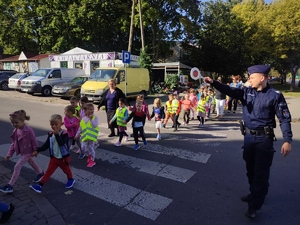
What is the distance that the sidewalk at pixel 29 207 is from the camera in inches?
128

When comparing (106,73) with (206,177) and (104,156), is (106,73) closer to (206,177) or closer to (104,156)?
(104,156)

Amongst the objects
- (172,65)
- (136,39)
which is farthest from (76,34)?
(172,65)

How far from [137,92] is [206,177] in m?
12.6

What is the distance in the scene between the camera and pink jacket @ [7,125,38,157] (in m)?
3.98

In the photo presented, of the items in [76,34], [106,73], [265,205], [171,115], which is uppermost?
[76,34]

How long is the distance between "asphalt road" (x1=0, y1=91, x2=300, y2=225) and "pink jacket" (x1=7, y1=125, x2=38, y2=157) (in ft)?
2.50

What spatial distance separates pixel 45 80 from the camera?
1809cm

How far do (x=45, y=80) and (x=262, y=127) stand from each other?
57.9ft

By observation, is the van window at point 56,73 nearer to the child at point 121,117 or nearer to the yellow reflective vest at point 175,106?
the yellow reflective vest at point 175,106

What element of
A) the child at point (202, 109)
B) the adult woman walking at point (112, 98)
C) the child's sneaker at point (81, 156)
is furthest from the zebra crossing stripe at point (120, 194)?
the child at point (202, 109)

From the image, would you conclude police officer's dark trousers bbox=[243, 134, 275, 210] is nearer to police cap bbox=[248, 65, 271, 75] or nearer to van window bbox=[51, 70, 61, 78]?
police cap bbox=[248, 65, 271, 75]

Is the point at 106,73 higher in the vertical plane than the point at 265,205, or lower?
higher

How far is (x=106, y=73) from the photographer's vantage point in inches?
599

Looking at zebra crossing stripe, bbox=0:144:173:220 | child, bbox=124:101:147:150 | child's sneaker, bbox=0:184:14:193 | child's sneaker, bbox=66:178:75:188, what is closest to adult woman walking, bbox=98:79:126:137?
child, bbox=124:101:147:150
